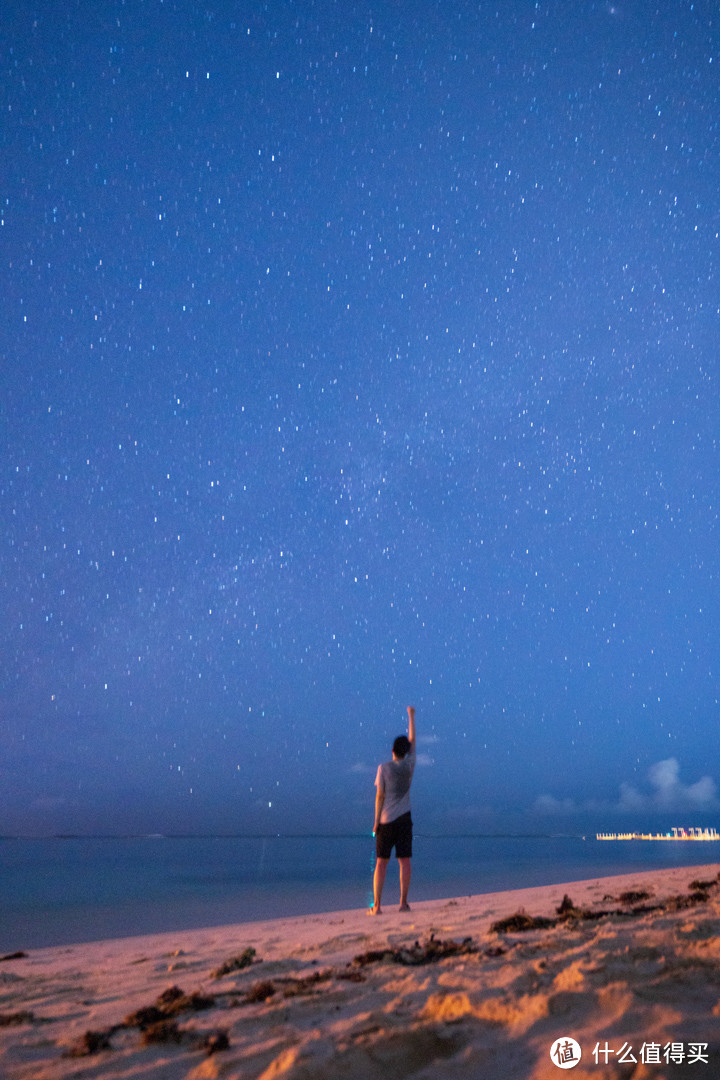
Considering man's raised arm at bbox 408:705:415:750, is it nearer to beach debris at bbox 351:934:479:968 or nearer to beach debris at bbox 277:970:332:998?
beach debris at bbox 351:934:479:968

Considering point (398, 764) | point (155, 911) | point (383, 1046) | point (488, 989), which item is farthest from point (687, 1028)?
point (155, 911)

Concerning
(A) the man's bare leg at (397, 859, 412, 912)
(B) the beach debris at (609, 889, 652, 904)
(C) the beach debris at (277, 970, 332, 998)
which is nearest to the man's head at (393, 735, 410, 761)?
(A) the man's bare leg at (397, 859, 412, 912)

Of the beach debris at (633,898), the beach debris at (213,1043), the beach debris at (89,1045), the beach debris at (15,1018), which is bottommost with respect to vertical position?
the beach debris at (633,898)

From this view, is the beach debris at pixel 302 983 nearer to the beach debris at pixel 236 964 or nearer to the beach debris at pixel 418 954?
the beach debris at pixel 418 954

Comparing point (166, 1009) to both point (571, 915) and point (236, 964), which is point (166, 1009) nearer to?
point (236, 964)

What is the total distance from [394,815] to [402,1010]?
13.6ft

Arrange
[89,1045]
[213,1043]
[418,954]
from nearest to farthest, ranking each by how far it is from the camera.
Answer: [213,1043]
[89,1045]
[418,954]

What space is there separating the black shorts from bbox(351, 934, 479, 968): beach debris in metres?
2.60

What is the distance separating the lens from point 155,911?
1038cm

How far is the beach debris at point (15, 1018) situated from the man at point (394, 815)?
156 inches

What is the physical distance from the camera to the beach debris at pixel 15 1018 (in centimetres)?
308

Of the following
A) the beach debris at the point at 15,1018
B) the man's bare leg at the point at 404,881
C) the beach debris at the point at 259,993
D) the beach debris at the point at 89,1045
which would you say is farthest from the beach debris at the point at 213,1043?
the man's bare leg at the point at 404,881

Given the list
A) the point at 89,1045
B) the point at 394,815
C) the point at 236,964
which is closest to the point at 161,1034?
the point at 89,1045

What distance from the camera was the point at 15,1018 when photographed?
3154 mm
